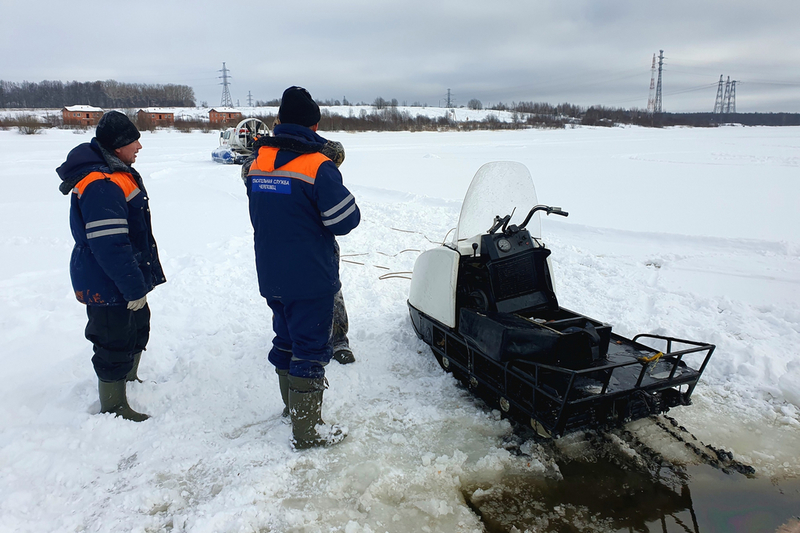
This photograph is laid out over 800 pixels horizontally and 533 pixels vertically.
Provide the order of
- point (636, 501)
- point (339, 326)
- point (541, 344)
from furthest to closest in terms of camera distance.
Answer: point (339, 326)
point (541, 344)
point (636, 501)

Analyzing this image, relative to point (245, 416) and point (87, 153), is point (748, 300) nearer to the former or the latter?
point (245, 416)

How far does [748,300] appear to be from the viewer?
14.0ft

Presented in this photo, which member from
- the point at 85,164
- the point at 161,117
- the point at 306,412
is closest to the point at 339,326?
the point at 306,412

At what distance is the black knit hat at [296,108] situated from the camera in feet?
7.52

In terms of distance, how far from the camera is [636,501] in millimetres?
2178

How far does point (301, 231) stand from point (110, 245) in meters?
1.00

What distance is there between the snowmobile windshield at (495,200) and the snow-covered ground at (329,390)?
1.05 metres

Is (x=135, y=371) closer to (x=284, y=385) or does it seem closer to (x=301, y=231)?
(x=284, y=385)

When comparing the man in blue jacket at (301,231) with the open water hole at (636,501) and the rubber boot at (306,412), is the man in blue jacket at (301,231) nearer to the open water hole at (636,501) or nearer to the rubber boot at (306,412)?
the rubber boot at (306,412)

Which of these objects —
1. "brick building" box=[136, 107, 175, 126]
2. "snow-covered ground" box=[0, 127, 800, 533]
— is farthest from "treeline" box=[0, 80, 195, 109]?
"snow-covered ground" box=[0, 127, 800, 533]

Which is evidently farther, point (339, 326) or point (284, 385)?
point (339, 326)

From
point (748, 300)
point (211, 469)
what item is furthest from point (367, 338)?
point (748, 300)

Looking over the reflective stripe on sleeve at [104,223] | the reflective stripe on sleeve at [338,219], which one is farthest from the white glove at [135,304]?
the reflective stripe on sleeve at [338,219]

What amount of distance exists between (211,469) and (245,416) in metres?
0.47
